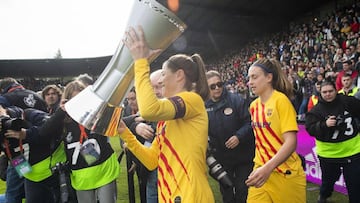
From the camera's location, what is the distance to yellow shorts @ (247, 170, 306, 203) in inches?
110

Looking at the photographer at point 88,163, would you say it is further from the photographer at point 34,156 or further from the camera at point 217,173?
the camera at point 217,173

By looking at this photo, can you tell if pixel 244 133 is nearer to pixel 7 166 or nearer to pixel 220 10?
pixel 7 166

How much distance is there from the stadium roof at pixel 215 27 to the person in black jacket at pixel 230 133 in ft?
40.0

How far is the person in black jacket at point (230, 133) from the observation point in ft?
12.6

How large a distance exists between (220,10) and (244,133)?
66.5 ft

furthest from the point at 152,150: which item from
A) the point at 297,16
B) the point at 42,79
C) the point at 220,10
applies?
the point at 42,79

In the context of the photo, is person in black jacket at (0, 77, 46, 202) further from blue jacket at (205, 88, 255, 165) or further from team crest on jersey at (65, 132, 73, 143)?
blue jacket at (205, 88, 255, 165)

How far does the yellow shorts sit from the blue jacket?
38.0 inches

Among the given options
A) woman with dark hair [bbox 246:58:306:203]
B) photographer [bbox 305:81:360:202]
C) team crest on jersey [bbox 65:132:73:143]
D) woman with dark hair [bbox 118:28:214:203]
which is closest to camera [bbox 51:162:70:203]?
team crest on jersey [bbox 65:132:73:143]

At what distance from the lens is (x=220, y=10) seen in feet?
75.6

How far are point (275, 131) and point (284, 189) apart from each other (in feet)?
1.48

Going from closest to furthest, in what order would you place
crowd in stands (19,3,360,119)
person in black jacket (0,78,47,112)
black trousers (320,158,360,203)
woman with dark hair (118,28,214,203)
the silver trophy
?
the silver trophy
woman with dark hair (118,28,214,203)
person in black jacket (0,78,47,112)
black trousers (320,158,360,203)
crowd in stands (19,3,360,119)

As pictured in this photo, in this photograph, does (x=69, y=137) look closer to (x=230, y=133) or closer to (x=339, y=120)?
(x=230, y=133)

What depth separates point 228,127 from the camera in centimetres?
389
